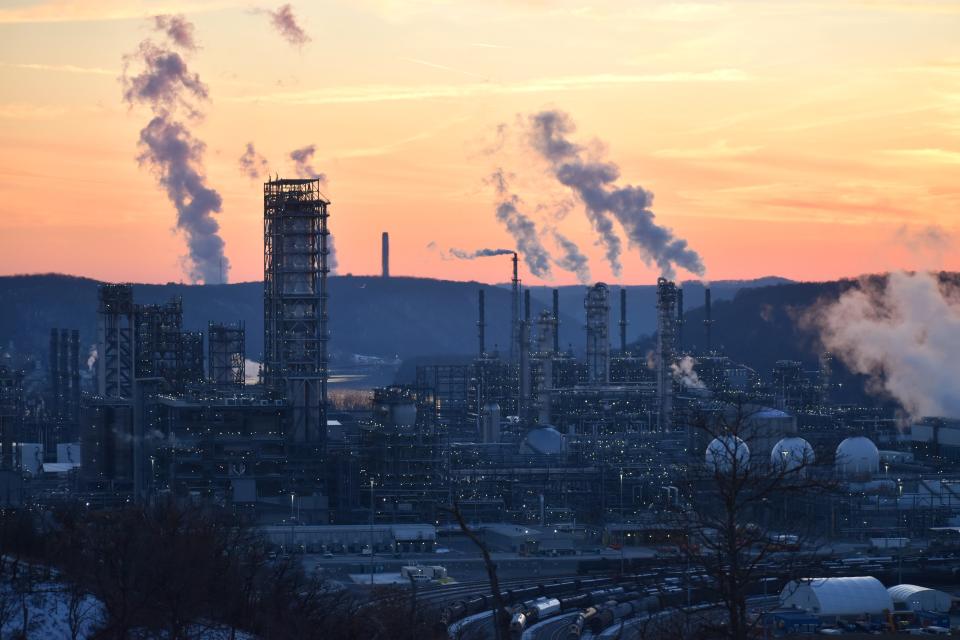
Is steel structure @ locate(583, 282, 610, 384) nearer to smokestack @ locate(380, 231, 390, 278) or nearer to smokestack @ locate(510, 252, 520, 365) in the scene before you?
smokestack @ locate(510, 252, 520, 365)

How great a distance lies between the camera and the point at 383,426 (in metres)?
47.0

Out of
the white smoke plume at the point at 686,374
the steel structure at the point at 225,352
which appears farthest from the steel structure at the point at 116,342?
the white smoke plume at the point at 686,374

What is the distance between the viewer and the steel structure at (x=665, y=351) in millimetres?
61625

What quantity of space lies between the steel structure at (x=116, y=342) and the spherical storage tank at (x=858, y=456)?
25.1 meters

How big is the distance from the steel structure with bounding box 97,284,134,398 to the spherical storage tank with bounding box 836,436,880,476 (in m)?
25.1

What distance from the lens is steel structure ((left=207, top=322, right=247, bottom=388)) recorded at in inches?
2327

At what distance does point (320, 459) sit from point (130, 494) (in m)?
6.17

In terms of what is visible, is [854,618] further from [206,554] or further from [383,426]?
[383,426]

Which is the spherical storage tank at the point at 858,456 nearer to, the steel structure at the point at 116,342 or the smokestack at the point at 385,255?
the steel structure at the point at 116,342

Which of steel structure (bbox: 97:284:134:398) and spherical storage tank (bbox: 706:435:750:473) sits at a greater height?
steel structure (bbox: 97:284:134:398)

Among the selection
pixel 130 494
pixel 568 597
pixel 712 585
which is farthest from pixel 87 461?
pixel 712 585

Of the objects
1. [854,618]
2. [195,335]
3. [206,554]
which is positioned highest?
[195,335]

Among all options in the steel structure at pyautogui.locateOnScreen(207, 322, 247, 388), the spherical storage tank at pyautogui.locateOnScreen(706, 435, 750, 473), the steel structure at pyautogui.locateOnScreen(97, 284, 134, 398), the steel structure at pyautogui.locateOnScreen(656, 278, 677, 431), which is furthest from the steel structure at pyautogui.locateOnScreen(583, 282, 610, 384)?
the spherical storage tank at pyautogui.locateOnScreen(706, 435, 750, 473)

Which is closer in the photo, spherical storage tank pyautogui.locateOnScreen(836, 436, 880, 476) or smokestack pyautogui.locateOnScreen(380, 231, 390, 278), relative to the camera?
spherical storage tank pyautogui.locateOnScreen(836, 436, 880, 476)
